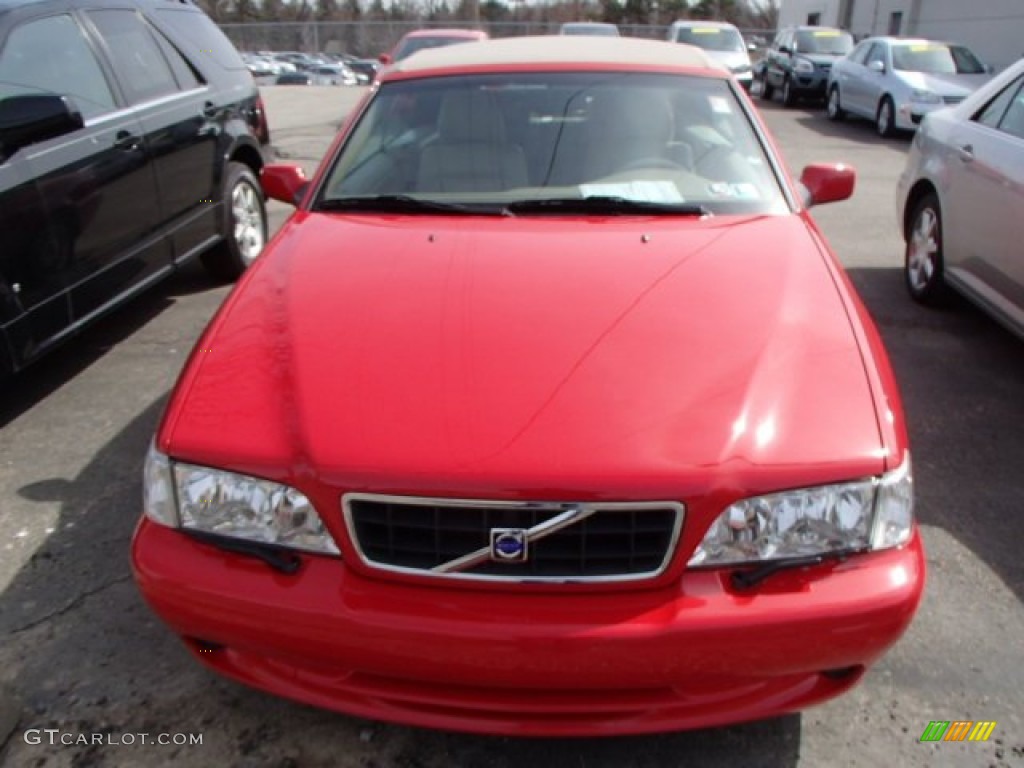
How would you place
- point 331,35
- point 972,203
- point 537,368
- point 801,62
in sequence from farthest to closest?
point 331,35 < point 801,62 < point 972,203 < point 537,368

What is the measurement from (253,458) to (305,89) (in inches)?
875

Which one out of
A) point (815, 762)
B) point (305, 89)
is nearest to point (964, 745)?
point (815, 762)

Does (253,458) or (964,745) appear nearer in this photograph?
(253,458)

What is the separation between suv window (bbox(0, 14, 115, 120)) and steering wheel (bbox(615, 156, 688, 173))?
8.79 ft

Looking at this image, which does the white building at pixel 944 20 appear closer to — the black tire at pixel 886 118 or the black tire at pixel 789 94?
the black tire at pixel 789 94

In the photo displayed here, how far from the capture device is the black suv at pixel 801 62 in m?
17.4

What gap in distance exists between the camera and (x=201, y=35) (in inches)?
224

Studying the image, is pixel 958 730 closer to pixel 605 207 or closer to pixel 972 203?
pixel 605 207

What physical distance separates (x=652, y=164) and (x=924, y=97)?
11.1m

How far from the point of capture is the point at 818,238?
284cm

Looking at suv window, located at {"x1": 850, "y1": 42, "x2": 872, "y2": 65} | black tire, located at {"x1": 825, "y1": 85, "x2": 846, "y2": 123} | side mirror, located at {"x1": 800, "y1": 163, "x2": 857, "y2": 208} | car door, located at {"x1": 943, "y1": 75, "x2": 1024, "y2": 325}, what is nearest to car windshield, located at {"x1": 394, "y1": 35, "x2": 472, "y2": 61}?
black tire, located at {"x1": 825, "y1": 85, "x2": 846, "y2": 123}

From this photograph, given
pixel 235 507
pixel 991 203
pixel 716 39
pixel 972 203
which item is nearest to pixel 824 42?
pixel 716 39

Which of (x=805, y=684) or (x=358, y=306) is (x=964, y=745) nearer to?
(x=805, y=684)

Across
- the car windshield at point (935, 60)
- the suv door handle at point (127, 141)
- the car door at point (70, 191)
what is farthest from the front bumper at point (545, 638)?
the car windshield at point (935, 60)
